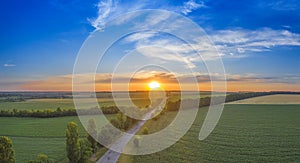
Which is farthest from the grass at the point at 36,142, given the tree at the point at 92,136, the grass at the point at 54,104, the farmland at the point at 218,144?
the grass at the point at 54,104

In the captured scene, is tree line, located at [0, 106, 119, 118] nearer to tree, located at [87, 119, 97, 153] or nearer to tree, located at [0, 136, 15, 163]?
tree, located at [87, 119, 97, 153]

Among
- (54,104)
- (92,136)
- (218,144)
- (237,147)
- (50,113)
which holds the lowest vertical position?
(237,147)

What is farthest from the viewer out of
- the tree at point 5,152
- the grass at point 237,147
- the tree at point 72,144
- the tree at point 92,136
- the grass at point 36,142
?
the tree at point 92,136

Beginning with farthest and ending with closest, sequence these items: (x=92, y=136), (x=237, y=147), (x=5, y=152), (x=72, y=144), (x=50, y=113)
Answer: (x=50, y=113), (x=237, y=147), (x=92, y=136), (x=72, y=144), (x=5, y=152)

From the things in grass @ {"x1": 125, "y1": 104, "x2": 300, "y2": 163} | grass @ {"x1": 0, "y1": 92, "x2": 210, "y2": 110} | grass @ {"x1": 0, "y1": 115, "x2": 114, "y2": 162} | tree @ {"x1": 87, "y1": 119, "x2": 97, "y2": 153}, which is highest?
grass @ {"x1": 0, "y1": 92, "x2": 210, "y2": 110}

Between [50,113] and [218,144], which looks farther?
[50,113]

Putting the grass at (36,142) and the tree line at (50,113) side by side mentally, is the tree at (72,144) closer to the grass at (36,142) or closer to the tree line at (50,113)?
the grass at (36,142)

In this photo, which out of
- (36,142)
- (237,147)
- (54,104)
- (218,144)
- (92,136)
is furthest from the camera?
(54,104)

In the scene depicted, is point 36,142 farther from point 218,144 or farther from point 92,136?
point 218,144

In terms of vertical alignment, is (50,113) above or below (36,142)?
above

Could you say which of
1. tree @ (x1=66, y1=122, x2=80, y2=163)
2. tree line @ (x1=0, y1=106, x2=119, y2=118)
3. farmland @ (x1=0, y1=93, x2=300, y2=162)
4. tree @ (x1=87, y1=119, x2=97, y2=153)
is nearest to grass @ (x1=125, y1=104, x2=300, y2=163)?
farmland @ (x1=0, y1=93, x2=300, y2=162)

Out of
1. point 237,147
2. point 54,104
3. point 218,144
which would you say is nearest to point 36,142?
point 218,144

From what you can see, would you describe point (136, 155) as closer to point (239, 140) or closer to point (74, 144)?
point (74, 144)

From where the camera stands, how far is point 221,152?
36594 millimetres
